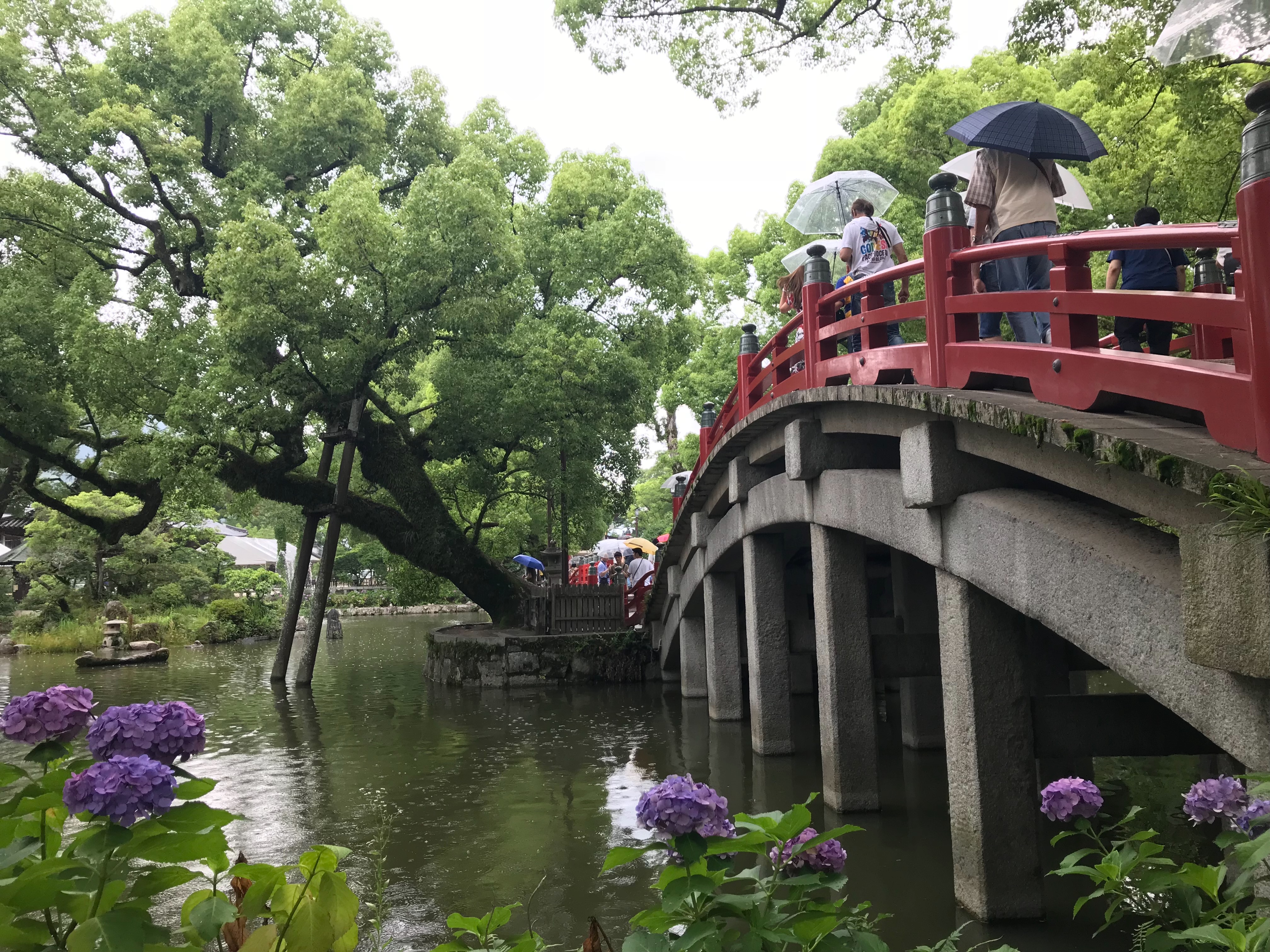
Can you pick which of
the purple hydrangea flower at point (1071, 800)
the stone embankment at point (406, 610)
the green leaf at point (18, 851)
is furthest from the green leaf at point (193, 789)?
the stone embankment at point (406, 610)

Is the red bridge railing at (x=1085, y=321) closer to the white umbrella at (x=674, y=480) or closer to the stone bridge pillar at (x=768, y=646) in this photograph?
the stone bridge pillar at (x=768, y=646)

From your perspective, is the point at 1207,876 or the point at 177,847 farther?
the point at 1207,876

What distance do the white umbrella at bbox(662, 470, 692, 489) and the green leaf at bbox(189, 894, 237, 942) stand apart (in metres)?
15.0

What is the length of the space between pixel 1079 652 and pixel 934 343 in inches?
176

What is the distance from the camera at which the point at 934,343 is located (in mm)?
5539

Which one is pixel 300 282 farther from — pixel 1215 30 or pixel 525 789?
pixel 1215 30

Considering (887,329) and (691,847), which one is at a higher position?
(887,329)

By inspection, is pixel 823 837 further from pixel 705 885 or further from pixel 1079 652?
pixel 1079 652

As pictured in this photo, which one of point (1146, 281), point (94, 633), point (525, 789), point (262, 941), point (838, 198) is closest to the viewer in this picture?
point (262, 941)

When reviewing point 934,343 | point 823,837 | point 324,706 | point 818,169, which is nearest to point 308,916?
point 823,837

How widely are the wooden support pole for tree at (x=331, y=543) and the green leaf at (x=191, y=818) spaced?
1634 cm

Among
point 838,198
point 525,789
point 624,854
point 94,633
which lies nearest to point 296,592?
point 94,633

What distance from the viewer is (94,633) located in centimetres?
2517

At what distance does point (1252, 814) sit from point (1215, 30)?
10.1ft
